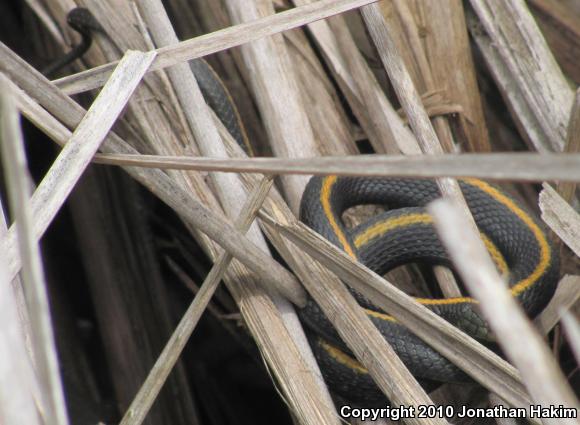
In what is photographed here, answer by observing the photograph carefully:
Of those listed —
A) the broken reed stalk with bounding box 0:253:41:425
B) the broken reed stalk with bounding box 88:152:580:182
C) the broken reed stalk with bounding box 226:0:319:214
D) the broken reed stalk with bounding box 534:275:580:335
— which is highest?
the broken reed stalk with bounding box 226:0:319:214

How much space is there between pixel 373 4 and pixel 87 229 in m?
1.43

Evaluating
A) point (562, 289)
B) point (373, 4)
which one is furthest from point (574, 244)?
point (373, 4)

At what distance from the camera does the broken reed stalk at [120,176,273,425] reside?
1789 mm

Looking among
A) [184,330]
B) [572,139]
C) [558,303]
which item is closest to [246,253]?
[184,330]

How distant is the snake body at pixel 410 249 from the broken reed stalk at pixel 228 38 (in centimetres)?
55

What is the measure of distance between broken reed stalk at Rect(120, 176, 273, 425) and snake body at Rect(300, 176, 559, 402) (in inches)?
11.8

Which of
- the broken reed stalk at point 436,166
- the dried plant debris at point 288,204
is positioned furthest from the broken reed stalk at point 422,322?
the broken reed stalk at point 436,166

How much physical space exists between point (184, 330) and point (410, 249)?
0.97 metres

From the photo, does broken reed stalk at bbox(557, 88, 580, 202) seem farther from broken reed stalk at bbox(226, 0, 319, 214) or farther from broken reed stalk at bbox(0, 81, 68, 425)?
broken reed stalk at bbox(0, 81, 68, 425)

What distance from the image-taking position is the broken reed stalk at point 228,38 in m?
1.99

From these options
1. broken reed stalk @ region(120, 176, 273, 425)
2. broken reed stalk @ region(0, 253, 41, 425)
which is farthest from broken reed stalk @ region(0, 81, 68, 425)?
broken reed stalk @ region(120, 176, 273, 425)

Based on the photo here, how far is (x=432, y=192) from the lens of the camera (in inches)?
103

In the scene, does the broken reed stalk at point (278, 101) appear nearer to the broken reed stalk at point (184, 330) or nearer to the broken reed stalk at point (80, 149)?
the broken reed stalk at point (184, 330)

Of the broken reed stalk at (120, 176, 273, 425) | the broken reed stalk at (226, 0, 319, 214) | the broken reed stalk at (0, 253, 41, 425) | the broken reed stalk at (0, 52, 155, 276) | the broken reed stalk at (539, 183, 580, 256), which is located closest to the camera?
the broken reed stalk at (0, 253, 41, 425)
